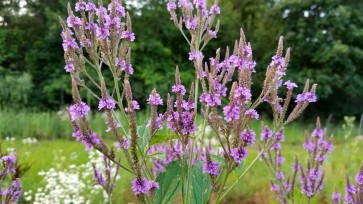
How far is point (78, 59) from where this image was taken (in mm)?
2100

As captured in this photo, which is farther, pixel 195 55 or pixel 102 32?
pixel 195 55

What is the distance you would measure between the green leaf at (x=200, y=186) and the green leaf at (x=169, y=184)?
0.07 meters

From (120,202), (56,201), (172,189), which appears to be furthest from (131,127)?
(120,202)

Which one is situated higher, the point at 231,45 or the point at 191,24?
the point at 231,45

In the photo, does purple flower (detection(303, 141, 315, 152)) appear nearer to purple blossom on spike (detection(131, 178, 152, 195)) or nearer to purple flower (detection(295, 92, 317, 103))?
purple flower (detection(295, 92, 317, 103))

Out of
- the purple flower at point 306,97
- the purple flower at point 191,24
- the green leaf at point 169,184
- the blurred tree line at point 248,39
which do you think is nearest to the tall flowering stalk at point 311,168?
the purple flower at point 306,97

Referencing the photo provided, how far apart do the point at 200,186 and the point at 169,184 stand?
0.45 feet

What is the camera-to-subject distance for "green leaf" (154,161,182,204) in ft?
6.72

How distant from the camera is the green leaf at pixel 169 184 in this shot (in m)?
2.05

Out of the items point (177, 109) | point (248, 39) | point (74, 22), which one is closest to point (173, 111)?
point (177, 109)

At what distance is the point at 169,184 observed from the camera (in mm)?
2078

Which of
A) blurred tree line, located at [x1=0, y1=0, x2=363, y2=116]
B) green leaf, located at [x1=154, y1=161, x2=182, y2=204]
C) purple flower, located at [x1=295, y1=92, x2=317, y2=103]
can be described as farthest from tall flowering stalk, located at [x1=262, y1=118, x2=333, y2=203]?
blurred tree line, located at [x1=0, y1=0, x2=363, y2=116]

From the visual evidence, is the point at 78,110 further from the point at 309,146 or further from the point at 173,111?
the point at 309,146

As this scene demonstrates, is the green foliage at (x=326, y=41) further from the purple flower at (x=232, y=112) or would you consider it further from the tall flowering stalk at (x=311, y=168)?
the purple flower at (x=232, y=112)
